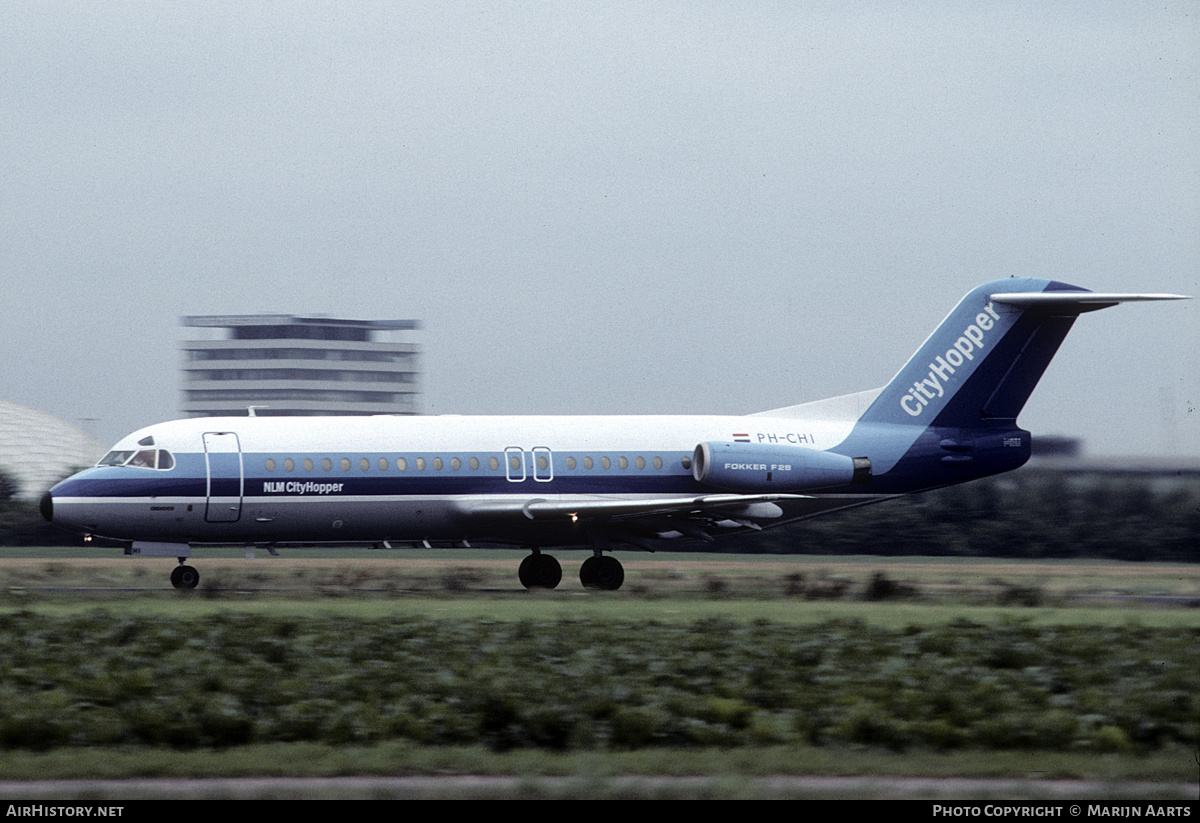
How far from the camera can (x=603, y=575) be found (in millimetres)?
33000

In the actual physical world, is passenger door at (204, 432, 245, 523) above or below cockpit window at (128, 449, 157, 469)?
below

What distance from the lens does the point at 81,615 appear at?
21.8m

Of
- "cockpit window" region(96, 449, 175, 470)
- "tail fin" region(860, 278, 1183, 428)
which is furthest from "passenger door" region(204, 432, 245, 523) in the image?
"tail fin" region(860, 278, 1183, 428)

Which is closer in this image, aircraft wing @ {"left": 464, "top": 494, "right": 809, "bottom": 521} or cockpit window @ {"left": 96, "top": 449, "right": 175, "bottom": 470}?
cockpit window @ {"left": 96, "top": 449, "right": 175, "bottom": 470}

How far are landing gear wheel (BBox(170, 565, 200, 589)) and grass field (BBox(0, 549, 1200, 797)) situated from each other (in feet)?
9.28

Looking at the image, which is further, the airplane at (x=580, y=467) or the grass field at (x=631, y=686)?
the airplane at (x=580, y=467)

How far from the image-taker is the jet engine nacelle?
107 ft

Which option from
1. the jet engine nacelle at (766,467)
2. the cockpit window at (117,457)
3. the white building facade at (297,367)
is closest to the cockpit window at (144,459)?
the cockpit window at (117,457)

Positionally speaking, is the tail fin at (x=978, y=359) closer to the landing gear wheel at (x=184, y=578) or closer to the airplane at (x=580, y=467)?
the airplane at (x=580, y=467)

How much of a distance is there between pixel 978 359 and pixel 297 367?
431ft

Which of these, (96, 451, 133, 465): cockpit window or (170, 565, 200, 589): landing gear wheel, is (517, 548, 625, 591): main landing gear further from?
(96, 451, 133, 465): cockpit window

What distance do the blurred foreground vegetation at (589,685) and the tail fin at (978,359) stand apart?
46.5 feet

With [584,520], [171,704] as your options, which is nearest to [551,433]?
[584,520]

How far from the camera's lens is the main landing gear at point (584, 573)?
33.0 metres
